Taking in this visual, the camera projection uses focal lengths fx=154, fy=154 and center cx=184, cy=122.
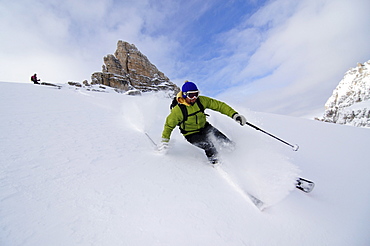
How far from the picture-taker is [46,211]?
149cm

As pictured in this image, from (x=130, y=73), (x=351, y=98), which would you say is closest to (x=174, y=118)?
(x=130, y=73)

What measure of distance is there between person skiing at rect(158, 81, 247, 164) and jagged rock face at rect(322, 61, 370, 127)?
166950 millimetres

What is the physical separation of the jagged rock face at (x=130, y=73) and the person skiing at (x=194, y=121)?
71.8 m

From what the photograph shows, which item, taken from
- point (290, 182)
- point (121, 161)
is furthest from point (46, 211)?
point (290, 182)

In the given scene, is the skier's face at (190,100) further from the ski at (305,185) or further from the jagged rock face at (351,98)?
the jagged rock face at (351,98)

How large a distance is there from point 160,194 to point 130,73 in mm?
86289

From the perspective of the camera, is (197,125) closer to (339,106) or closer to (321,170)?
(321,170)

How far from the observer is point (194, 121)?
3.33 meters

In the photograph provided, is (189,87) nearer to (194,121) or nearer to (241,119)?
(194,121)

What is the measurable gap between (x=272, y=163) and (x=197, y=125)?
5.25 feet

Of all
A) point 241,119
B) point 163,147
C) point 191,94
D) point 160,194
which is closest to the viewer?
point 160,194

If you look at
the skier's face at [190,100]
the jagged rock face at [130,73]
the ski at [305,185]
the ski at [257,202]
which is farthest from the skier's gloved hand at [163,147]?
the jagged rock face at [130,73]

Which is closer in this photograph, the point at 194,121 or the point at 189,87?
the point at 189,87

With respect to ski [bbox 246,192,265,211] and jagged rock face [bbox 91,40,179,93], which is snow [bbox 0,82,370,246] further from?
jagged rock face [bbox 91,40,179,93]
